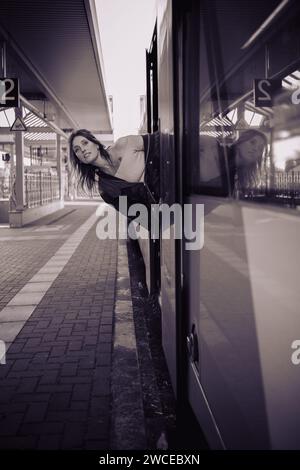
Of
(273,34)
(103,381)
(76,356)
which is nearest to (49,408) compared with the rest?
(103,381)

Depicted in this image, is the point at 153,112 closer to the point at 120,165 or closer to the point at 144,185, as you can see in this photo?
the point at 120,165

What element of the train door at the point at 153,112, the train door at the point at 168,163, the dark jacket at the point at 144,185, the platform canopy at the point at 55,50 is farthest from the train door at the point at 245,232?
the platform canopy at the point at 55,50

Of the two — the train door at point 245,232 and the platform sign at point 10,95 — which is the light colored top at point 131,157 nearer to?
the train door at point 245,232

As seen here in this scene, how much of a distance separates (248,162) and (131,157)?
252 cm

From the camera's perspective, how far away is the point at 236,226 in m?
1.72

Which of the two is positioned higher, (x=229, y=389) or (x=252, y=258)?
(x=252, y=258)

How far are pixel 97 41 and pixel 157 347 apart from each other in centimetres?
866

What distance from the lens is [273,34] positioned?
1766 millimetres

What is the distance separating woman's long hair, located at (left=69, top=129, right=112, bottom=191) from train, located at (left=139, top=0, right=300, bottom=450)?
1.40m

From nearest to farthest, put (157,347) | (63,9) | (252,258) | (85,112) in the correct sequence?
(252,258), (157,347), (63,9), (85,112)

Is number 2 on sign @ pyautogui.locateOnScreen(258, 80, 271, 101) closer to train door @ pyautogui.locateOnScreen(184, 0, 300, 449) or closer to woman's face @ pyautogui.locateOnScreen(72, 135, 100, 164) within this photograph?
train door @ pyautogui.locateOnScreen(184, 0, 300, 449)

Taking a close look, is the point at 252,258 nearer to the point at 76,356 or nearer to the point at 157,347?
the point at 76,356

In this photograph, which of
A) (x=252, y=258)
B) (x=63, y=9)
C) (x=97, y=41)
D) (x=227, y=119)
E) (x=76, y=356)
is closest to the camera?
(x=252, y=258)

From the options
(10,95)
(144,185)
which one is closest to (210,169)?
(144,185)
